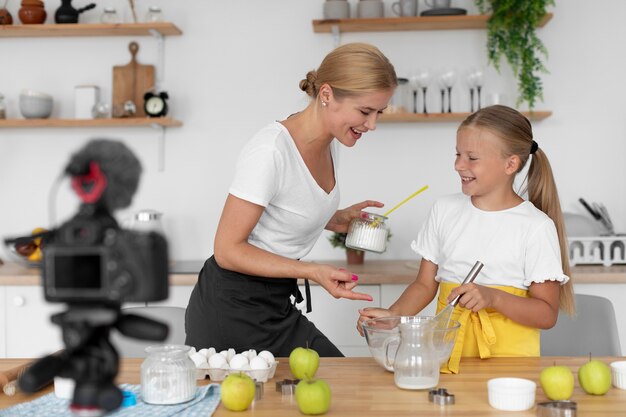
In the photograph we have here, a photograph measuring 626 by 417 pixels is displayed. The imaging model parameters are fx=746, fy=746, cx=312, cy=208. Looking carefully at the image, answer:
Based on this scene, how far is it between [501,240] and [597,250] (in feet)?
4.42

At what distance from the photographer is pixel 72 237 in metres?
0.50

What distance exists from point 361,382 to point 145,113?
2304 millimetres

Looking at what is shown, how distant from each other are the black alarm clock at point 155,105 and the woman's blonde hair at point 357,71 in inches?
67.6

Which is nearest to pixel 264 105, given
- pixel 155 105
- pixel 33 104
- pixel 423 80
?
pixel 155 105

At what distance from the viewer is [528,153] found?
2064 millimetres

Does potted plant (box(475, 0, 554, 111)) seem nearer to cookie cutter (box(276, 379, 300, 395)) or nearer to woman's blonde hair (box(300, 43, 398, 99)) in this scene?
woman's blonde hair (box(300, 43, 398, 99))

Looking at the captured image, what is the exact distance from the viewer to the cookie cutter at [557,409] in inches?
48.4

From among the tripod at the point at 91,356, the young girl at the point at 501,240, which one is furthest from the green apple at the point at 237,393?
the tripod at the point at 91,356

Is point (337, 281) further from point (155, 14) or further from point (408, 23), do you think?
point (155, 14)

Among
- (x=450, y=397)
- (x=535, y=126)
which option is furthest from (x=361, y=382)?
(x=535, y=126)

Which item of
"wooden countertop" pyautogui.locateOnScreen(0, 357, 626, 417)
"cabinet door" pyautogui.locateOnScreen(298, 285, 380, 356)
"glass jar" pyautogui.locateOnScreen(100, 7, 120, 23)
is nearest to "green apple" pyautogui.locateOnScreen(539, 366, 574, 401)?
"wooden countertop" pyautogui.locateOnScreen(0, 357, 626, 417)

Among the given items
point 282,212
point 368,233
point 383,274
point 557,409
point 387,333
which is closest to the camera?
point 557,409

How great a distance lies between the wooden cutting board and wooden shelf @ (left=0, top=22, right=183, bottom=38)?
141 mm

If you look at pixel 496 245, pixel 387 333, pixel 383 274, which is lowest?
pixel 383 274
